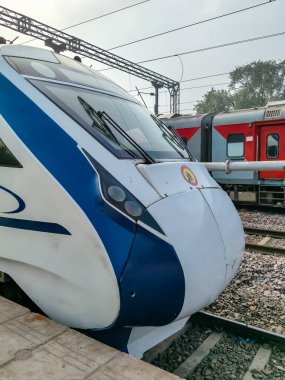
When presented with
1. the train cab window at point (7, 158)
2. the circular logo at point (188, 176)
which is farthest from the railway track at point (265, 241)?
the train cab window at point (7, 158)

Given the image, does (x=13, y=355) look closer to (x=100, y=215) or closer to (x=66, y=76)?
(x=100, y=215)

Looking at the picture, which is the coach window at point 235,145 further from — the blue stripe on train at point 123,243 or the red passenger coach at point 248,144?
the blue stripe on train at point 123,243

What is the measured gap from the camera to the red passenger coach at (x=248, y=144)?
1114 centimetres

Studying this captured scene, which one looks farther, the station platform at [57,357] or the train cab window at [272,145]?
the train cab window at [272,145]

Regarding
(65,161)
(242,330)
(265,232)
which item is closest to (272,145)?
(265,232)

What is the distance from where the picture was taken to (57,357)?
2.01 meters

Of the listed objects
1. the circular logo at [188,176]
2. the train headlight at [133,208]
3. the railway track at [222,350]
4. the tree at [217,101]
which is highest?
the tree at [217,101]

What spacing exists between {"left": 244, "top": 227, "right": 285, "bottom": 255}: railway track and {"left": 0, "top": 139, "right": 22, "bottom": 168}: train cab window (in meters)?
5.22

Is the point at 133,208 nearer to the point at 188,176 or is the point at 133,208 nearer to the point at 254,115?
the point at 188,176

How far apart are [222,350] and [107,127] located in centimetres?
212

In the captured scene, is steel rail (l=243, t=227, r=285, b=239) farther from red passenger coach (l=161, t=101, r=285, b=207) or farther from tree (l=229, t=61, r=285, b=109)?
tree (l=229, t=61, r=285, b=109)

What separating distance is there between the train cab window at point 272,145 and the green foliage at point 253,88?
1582 inches

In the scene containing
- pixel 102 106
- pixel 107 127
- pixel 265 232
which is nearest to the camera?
pixel 107 127

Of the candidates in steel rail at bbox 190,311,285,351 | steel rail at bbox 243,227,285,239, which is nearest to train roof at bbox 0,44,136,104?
steel rail at bbox 190,311,285,351
